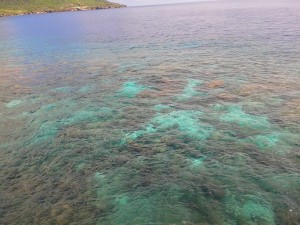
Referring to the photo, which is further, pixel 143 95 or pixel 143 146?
pixel 143 95

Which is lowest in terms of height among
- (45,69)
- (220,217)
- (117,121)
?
(45,69)

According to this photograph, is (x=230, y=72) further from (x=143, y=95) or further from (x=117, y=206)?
(x=117, y=206)

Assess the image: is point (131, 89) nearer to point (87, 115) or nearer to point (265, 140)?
point (87, 115)

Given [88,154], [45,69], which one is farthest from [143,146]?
[45,69]

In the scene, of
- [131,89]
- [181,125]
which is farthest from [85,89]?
[181,125]

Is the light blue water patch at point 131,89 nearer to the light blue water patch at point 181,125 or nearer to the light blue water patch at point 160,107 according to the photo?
the light blue water patch at point 160,107

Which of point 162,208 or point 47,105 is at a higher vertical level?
point 162,208

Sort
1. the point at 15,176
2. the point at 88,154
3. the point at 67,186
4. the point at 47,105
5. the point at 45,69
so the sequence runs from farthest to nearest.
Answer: the point at 45,69 < the point at 47,105 < the point at 88,154 < the point at 15,176 < the point at 67,186

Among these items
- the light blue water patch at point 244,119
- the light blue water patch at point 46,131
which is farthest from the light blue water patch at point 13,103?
the light blue water patch at point 244,119
